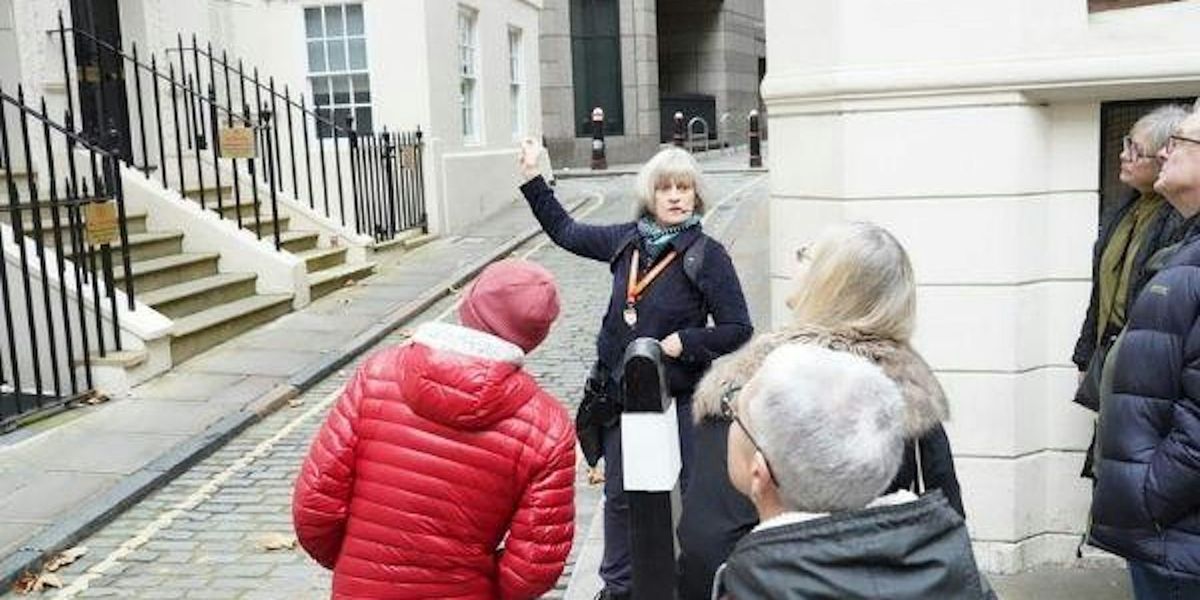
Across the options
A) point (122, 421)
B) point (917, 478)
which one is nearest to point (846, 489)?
point (917, 478)

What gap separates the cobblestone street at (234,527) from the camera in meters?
5.05

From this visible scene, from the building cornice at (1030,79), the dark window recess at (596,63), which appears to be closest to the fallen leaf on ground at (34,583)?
the building cornice at (1030,79)

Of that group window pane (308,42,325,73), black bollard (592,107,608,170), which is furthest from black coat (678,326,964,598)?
black bollard (592,107,608,170)

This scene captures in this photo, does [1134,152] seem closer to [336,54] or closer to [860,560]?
[860,560]

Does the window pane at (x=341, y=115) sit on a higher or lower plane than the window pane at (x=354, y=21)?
lower

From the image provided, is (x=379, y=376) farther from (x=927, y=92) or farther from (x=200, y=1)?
(x=200, y=1)

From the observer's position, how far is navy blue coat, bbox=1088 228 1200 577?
9.52ft

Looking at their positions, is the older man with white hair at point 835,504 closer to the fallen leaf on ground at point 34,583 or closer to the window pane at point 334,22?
the fallen leaf on ground at point 34,583

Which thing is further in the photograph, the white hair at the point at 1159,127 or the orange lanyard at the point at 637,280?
the orange lanyard at the point at 637,280

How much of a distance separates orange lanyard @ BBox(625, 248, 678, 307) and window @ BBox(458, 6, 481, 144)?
12.2 metres

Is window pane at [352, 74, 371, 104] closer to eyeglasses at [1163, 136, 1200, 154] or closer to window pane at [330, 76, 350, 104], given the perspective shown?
window pane at [330, 76, 350, 104]

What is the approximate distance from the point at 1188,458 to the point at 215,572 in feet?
13.2

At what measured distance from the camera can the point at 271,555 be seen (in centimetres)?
540

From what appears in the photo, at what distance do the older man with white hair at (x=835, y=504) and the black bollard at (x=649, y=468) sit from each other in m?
0.64
